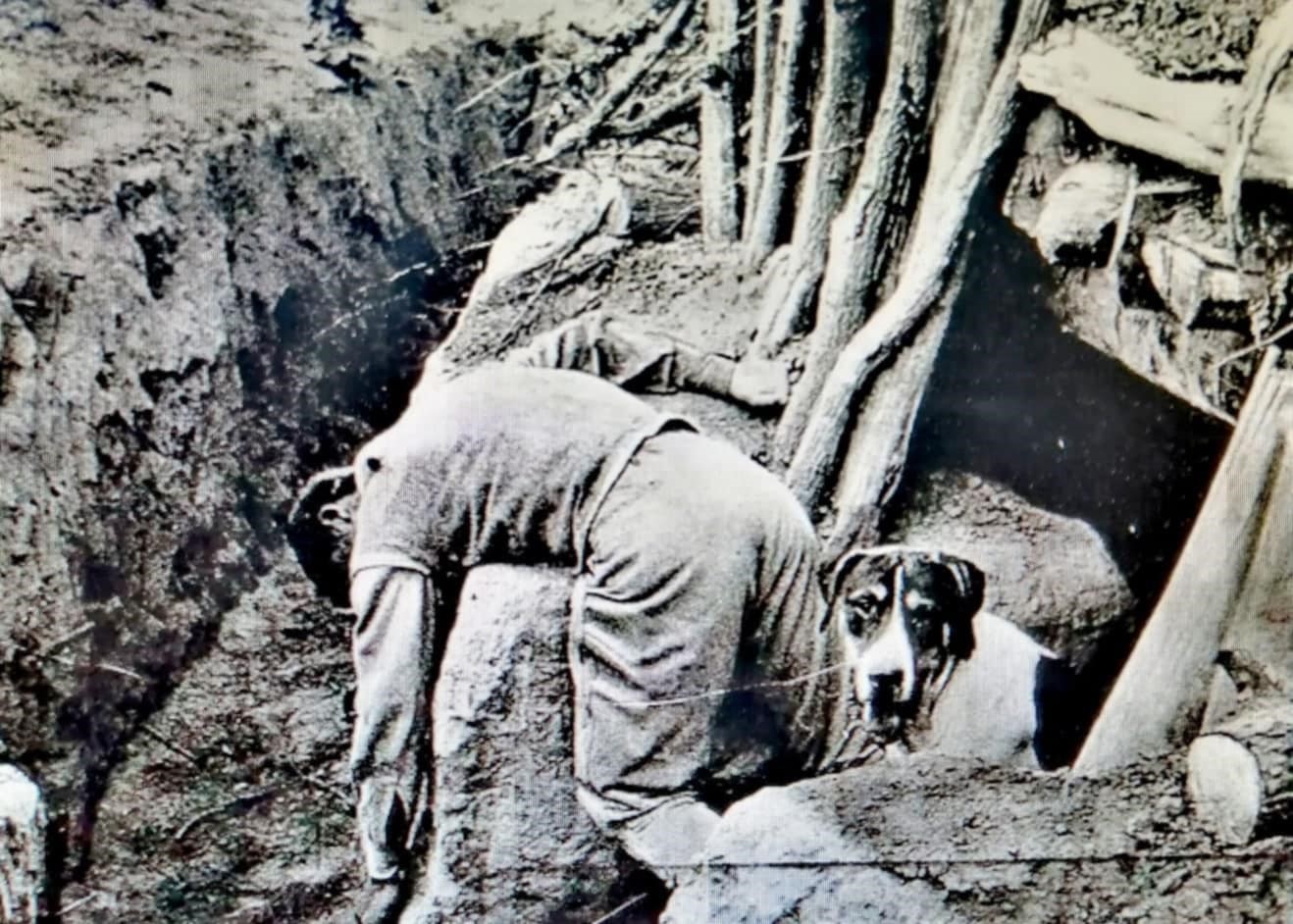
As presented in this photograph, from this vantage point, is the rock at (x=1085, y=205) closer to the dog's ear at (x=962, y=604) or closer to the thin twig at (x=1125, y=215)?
the thin twig at (x=1125, y=215)

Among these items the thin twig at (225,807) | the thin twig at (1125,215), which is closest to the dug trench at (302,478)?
the thin twig at (225,807)

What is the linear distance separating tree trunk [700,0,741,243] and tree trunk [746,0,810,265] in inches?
1.4

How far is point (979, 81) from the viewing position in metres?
2.29

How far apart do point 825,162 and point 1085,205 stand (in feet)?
1.20

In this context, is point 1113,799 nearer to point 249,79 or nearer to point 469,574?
point 469,574

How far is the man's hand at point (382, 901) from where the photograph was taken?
7.90 ft

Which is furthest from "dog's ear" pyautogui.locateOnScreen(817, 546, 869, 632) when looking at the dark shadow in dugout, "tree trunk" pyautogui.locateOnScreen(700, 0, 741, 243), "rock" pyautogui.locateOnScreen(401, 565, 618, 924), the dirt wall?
the dirt wall

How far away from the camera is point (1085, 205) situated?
91.9 inches

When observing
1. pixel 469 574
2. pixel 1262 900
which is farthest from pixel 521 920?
pixel 1262 900

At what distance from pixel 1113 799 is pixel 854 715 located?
15.6 inches

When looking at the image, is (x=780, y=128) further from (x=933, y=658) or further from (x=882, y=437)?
(x=933, y=658)

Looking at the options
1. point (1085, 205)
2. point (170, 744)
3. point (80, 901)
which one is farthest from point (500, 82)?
point (80, 901)

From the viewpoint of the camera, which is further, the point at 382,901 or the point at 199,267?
the point at 382,901

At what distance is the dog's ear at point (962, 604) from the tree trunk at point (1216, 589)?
0.82ft
